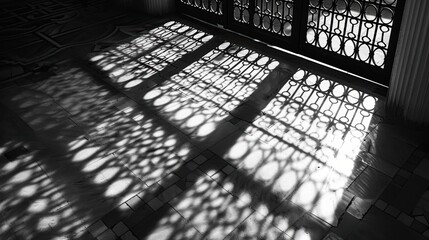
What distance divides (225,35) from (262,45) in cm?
54

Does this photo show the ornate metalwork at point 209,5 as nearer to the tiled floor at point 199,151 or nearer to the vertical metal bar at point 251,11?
the vertical metal bar at point 251,11

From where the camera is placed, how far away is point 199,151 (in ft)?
9.35

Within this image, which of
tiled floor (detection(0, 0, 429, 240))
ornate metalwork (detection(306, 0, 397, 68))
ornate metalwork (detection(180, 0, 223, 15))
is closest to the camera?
tiled floor (detection(0, 0, 429, 240))

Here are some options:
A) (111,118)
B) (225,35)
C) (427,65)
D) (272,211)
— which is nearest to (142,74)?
(111,118)

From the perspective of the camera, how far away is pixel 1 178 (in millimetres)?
2682

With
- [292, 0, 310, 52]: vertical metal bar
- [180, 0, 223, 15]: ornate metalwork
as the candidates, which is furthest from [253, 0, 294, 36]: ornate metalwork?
[180, 0, 223, 15]: ornate metalwork

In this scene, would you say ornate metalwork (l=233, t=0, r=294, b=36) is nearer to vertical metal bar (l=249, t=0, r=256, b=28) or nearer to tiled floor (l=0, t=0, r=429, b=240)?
vertical metal bar (l=249, t=0, r=256, b=28)

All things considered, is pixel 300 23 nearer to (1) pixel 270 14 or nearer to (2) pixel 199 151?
(1) pixel 270 14

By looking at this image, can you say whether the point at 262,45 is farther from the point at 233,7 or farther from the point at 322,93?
the point at 322,93

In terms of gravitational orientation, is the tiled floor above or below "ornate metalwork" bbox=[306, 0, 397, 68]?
below

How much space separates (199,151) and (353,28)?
2.08 meters

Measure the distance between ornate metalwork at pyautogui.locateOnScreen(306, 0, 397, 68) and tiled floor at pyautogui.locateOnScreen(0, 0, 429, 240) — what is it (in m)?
0.35

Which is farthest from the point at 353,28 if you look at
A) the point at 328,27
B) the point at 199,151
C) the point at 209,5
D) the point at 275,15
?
the point at 199,151

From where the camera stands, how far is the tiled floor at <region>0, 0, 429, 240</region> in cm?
227
